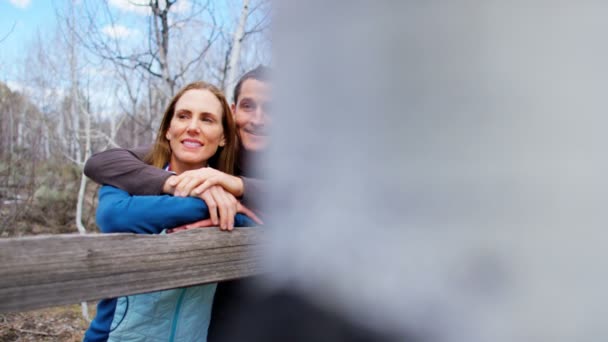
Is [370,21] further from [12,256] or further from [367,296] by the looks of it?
[12,256]

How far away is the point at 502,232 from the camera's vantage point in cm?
A: 81

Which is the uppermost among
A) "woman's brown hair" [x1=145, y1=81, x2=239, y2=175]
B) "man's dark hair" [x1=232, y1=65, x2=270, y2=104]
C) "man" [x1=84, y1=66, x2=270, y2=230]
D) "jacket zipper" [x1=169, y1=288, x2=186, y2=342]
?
"man's dark hair" [x1=232, y1=65, x2=270, y2=104]

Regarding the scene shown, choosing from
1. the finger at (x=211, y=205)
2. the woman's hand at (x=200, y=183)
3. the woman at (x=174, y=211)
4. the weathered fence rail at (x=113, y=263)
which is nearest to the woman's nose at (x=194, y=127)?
the woman at (x=174, y=211)

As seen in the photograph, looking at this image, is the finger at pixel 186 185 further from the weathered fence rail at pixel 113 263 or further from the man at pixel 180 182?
the weathered fence rail at pixel 113 263

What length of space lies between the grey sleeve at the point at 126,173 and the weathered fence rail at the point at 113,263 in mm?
324

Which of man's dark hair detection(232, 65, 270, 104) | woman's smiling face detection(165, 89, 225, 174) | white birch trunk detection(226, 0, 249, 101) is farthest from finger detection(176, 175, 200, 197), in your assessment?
white birch trunk detection(226, 0, 249, 101)

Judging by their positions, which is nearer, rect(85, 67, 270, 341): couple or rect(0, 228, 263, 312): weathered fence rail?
rect(0, 228, 263, 312): weathered fence rail

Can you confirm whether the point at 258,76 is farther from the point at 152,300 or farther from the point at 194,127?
the point at 152,300

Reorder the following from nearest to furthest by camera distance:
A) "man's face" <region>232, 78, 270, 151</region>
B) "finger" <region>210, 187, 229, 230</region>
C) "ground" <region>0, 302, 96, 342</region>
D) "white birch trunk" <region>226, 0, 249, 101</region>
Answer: "finger" <region>210, 187, 229, 230</region>, "man's face" <region>232, 78, 270, 151</region>, "white birch trunk" <region>226, 0, 249, 101</region>, "ground" <region>0, 302, 96, 342</region>

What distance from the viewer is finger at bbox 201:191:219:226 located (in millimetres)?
1153

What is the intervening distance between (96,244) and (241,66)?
461cm

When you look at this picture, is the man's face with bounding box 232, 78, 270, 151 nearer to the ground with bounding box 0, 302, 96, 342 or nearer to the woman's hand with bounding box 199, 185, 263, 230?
the woman's hand with bounding box 199, 185, 263, 230

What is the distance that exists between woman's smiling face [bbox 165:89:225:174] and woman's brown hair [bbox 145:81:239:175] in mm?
21

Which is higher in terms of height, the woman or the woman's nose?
the woman's nose
